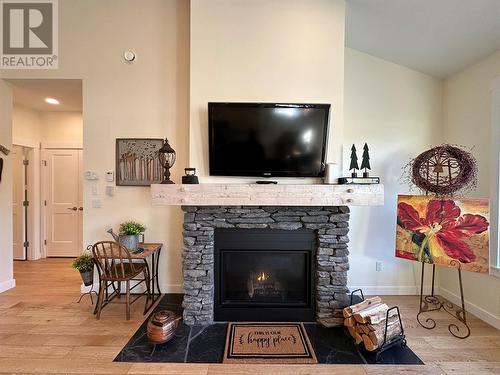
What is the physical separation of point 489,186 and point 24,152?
661 cm

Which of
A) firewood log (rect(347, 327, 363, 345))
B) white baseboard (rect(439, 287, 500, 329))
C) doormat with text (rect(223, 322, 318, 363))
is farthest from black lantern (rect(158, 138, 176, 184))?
white baseboard (rect(439, 287, 500, 329))

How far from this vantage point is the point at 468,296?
111 inches

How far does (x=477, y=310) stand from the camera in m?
2.68

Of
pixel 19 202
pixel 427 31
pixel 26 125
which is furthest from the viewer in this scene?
pixel 19 202

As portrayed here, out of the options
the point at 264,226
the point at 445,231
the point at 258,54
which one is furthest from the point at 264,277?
the point at 258,54

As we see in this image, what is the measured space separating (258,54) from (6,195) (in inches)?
139

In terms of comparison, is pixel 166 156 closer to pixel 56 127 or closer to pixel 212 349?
pixel 212 349

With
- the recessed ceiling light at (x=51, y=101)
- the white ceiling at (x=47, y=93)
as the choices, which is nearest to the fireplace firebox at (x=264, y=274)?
the white ceiling at (x=47, y=93)

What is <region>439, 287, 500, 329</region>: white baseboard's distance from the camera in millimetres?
2490

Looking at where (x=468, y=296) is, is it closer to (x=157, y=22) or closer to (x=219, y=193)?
(x=219, y=193)

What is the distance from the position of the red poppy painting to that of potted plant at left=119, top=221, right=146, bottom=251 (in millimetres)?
2793

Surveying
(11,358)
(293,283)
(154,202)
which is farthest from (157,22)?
(11,358)

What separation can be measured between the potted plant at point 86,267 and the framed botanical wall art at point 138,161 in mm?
909

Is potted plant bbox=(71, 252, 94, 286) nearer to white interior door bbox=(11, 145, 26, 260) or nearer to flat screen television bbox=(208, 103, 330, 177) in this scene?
flat screen television bbox=(208, 103, 330, 177)
